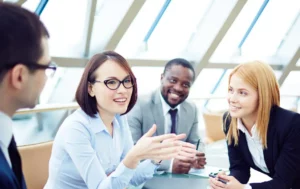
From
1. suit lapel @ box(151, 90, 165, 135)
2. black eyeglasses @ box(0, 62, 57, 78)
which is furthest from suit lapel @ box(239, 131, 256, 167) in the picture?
black eyeglasses @ box(0, 62, 57, 78)

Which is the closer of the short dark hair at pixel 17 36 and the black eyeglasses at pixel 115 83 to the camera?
the short dark hair at pixel 17 36

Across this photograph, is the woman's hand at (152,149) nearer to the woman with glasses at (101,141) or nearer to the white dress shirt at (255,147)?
the woman with glasses at (101,141)

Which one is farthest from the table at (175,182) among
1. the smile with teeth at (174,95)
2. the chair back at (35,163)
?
the smile with teeth at (174,95)

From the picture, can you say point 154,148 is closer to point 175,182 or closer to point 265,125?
point 175,182

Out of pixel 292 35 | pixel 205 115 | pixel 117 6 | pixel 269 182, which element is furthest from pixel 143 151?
pixel 292 35

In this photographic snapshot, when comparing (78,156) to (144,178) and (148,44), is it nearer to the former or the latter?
(144,178)

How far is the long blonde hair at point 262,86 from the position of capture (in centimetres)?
164

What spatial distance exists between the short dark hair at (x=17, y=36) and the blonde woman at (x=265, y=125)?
42.1 inches

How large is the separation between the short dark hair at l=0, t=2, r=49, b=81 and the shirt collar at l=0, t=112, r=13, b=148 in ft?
0.36

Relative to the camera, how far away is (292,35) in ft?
26.1

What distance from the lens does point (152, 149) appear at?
1.34 meters

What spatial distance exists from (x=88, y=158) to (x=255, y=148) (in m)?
0.89

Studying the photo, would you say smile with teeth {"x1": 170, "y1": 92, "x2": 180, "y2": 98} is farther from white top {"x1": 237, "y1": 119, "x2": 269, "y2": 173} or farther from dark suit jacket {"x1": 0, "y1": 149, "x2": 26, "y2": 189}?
dark suit jacket {"x1": 0, "y1": 149, "x2": 26, "y2": 189}

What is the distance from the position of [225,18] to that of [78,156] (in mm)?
5099
